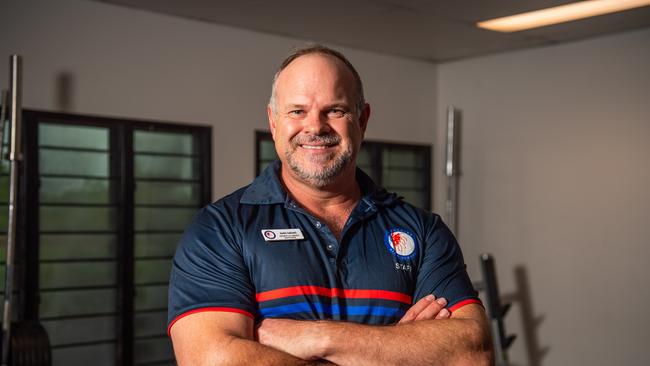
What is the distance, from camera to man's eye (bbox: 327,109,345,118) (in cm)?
179

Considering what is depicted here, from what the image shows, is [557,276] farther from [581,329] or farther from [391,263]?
[391,263]

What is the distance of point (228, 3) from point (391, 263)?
2708 millimetres

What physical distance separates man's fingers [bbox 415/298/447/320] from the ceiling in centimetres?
259

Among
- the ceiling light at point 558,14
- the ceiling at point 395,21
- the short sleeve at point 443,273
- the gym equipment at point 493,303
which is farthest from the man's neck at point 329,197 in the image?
the gym equipment at point 493,303

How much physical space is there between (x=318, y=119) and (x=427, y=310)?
0.51 metres

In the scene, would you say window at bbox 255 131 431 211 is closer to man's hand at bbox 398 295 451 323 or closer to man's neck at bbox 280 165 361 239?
man's neck at bbox 280 165 361 239

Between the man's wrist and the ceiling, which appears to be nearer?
the man's wrist

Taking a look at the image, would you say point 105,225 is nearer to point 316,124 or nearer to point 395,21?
point 395,21

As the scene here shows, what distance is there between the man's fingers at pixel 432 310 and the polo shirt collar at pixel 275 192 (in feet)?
0.90

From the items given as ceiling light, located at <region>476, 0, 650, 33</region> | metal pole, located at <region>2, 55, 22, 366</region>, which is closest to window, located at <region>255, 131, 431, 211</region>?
ceiling light, located at <region>476, 0, 650, 33</region>

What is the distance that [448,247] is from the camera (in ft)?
6.15

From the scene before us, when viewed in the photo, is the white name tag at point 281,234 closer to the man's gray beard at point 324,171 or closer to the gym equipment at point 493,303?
the man's gray beard at point 324,171

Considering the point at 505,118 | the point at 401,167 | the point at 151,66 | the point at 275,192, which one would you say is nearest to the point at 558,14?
the point at 505,118

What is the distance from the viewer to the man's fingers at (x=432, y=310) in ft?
5.68
